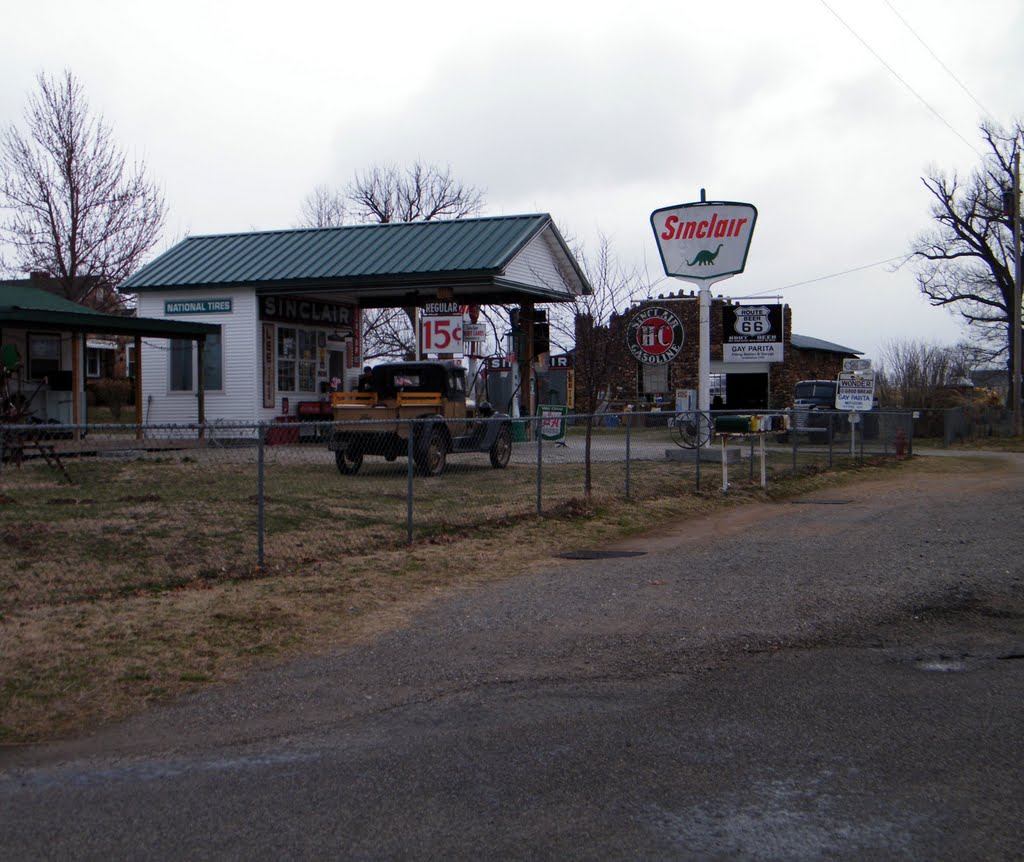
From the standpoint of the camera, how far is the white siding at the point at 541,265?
27.2 m

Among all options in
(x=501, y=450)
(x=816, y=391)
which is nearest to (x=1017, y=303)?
(x=816, y=391)

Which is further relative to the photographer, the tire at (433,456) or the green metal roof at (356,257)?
the green metal roof at (356,257)

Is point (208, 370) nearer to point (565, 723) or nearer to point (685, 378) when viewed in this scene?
point (565, 723)

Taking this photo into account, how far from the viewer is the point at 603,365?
17.6 m

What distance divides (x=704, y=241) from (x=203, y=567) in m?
16.3

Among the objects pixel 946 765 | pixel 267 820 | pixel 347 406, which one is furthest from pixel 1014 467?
pixel 267 820

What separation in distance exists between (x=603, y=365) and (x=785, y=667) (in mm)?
10737

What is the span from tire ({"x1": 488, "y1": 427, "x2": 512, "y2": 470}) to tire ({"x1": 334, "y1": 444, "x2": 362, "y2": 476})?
16.6 feet

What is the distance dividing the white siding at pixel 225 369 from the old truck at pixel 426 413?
22.7 feet

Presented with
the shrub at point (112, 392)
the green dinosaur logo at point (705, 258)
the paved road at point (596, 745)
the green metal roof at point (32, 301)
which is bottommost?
the paved road at point (596, 745)

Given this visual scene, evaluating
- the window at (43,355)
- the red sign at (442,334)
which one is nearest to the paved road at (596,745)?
the red sign at (442,334)

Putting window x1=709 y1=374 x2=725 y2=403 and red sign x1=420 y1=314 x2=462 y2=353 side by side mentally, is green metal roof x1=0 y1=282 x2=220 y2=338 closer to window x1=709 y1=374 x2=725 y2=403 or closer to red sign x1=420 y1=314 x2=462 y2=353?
red sign x1=420 y1=314 x2=462 y2=353

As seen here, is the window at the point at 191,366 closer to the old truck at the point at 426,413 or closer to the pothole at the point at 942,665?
the old truck at the point at 426,413

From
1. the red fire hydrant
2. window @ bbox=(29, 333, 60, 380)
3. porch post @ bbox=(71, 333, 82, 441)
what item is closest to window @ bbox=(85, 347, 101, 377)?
window @ bbox=(29, 333, 60, 380)
